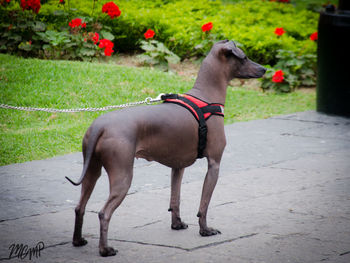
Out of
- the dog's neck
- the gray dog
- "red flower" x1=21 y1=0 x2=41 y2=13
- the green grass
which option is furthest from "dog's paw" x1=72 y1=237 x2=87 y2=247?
"red flower" x1=21 y1=0 x2=41 y2=13

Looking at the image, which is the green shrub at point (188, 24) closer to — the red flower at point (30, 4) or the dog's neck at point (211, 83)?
the red flower at point (30, 4)

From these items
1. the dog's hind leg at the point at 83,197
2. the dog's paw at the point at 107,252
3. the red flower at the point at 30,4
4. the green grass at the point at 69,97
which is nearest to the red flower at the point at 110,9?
the green grass at the point at 69,97

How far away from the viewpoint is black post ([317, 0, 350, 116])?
9.75 metres

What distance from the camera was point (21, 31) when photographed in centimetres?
1117

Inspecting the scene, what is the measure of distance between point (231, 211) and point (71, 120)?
168 inches

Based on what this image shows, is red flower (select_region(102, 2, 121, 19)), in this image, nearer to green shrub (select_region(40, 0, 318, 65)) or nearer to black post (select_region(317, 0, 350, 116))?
green shrub (select_region(40, 0, 318, 65))

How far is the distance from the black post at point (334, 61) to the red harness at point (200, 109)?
5.83 meters

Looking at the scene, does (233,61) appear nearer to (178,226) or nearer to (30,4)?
(178,226)

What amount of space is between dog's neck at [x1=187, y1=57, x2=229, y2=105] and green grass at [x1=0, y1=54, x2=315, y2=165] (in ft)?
10.6

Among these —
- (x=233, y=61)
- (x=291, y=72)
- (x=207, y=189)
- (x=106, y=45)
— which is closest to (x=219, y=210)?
(x=207, y=189)

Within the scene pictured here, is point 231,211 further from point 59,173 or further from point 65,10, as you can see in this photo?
point 65,10

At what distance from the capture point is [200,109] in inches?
180

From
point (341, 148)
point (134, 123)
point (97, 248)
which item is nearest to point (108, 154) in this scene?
point (134, 123)

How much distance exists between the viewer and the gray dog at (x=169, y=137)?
4.08m
